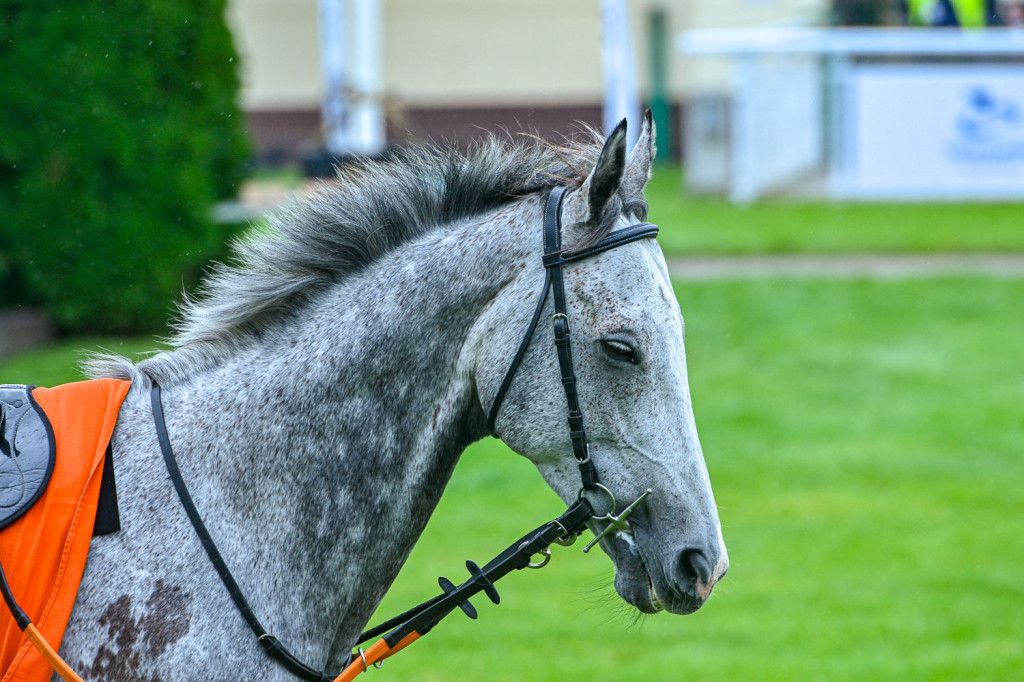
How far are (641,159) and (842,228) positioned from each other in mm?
11371

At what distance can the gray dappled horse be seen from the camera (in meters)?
2.14

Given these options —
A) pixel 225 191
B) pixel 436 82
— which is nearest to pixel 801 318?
pixel 225 191

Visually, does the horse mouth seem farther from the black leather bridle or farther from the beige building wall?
the beige building wall

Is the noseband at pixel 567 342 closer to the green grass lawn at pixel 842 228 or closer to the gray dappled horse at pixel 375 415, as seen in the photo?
the gray dappled horse at pixel 375 415

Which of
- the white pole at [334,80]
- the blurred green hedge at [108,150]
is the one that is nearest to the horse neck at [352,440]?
the blurred green hedge at [108,150]

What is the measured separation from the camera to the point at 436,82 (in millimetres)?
24375

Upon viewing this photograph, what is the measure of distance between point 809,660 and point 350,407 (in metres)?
3.57

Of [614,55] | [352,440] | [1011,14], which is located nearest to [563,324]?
[352,440]

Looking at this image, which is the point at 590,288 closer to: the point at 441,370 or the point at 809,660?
the point at 441,370

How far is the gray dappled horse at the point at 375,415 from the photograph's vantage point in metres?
2.14

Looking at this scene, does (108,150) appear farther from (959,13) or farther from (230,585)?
(959,13)

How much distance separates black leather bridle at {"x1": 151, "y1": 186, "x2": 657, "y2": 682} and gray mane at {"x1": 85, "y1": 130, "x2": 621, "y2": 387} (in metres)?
0.13

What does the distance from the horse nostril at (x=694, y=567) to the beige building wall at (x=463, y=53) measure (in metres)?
22.6

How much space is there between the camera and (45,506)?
6.94ft
